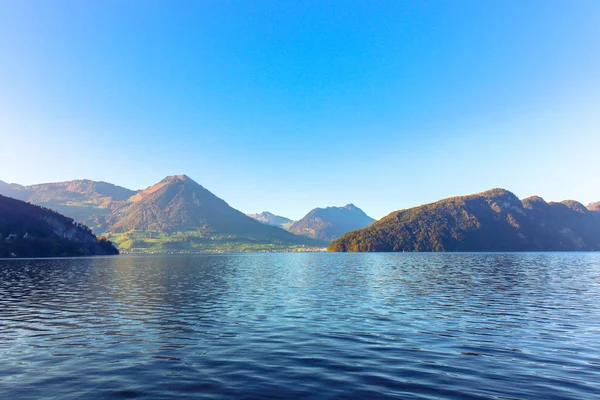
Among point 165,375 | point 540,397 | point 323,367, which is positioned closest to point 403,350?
point 323,367

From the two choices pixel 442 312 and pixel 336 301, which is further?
pixel 336 301

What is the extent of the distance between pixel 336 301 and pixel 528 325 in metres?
23.1

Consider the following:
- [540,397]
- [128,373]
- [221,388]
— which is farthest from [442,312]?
[128,373]

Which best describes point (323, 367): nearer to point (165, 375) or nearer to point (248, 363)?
point (248, 363)

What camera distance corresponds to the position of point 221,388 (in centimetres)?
1770

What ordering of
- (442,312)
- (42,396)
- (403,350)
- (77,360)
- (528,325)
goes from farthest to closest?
(442,312)
(528,325)
(403,350)
(77,360)
(42,396)

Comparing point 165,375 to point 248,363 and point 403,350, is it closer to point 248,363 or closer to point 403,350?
point 248,363

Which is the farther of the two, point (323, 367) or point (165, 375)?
point (323, 367)

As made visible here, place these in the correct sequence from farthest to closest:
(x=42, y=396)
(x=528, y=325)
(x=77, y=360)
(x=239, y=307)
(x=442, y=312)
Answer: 1. (x=239, y=307)
2. (x=442, y=312)
3. (x=528, y=325)
4. (x=77, y=360)
5. (x=42, y=396)

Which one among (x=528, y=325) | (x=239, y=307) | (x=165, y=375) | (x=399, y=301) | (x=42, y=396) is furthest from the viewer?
(x=399, y=301)

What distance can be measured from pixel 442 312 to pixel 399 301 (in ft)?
28.0

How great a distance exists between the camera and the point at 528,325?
33.5 metres

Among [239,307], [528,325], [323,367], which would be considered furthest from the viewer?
[239,307]


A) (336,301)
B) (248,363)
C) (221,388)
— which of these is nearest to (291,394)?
(221,388)
